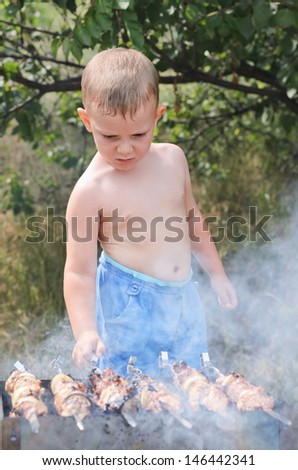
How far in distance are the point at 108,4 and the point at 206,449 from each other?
1.84 meters

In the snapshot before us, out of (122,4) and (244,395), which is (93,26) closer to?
(122,4)

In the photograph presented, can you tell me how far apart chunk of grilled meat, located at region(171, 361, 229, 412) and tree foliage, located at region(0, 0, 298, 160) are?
1.48 meters

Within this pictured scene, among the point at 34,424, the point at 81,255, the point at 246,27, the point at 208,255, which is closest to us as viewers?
the point at 34,424

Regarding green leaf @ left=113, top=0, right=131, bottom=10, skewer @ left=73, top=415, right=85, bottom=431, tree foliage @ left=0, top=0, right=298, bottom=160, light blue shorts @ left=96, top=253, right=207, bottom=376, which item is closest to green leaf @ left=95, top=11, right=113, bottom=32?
tree foliage @ left=0, top=0, right=298, bottom=160

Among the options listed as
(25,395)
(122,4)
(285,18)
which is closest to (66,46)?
(122,4)

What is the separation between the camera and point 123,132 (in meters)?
2.61

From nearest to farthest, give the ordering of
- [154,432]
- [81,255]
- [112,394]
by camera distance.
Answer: [154,432], [112,394], [81,255]

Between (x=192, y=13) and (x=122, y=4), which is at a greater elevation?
(x=122, y=4)

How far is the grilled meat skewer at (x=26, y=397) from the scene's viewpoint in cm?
221

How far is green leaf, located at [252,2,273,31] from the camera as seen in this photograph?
139 inches

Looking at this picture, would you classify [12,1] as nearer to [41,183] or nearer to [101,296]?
[101,296]

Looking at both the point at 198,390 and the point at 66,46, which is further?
the point at 66,46

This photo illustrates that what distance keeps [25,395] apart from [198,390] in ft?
1.68

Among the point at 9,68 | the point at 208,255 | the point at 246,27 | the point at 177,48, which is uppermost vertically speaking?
the point at 246,27
